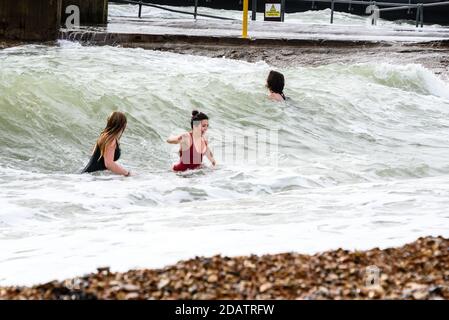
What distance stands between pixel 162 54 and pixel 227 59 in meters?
1.15

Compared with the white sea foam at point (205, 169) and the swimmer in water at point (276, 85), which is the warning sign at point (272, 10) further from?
the swimmer in water at point (276, 85)

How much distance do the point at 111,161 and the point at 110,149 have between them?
123 mm

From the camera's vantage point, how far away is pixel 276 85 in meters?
15.4

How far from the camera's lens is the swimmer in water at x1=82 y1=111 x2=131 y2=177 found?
1070 centimetres

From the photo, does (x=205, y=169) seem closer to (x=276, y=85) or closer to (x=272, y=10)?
(x=276, y=85)

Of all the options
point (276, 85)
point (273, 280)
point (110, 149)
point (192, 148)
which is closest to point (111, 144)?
point (110, 149)

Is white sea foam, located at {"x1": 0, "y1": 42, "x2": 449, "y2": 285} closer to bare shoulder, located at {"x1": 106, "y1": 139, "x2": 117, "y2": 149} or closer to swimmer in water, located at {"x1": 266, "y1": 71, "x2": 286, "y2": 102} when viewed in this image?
swimmer in water, located at {"x1": 266, "y1": 71, "x2": 286, "y2": 102}

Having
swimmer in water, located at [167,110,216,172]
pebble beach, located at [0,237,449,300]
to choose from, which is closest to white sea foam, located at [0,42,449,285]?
swimmer in water, located at [167,110,216,172]

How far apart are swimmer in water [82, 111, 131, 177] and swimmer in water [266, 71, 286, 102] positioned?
4691mm

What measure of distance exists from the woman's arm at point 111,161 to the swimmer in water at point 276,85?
15.5 ft

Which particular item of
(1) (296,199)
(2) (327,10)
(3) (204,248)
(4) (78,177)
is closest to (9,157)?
(4) (78,177)

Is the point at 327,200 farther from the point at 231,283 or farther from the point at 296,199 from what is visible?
the point at 231,283

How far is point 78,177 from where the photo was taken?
10.6 m

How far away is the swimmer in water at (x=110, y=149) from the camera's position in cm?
1070
